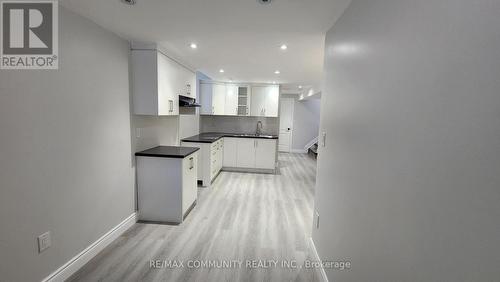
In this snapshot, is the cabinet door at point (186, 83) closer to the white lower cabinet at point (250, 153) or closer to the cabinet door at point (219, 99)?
the cabinet door at point (219, 99)

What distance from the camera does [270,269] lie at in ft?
6.79

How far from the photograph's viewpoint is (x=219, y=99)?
5.60 m

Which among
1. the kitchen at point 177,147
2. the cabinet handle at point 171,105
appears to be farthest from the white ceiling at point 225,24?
the cabinet handle at point 171,105

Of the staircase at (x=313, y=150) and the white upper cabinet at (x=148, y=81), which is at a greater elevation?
the white upper cabinet at (x=148, y=81)

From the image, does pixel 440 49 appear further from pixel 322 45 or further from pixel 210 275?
pixel 210 275

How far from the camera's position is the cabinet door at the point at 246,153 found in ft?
17.5

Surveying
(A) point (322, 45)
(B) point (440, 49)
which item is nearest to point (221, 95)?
(A) point (322, 45)

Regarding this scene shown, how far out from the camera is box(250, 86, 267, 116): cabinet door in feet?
18.8

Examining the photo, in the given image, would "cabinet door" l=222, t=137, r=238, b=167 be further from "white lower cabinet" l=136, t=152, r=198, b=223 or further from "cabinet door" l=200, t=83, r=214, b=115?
"white lower cabinet" l=136, t=152, r=198, b=223

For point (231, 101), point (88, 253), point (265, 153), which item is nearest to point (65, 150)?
point (88, 253)

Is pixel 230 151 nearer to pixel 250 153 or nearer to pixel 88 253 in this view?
pixel 250 153

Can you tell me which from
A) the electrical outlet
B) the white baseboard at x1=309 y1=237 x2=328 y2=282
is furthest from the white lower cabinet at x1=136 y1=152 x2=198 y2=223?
the white baseboard at x1=309 y1=237 x2=328 y2=282

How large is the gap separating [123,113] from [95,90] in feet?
1.52

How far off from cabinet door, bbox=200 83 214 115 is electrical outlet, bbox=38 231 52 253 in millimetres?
4091
